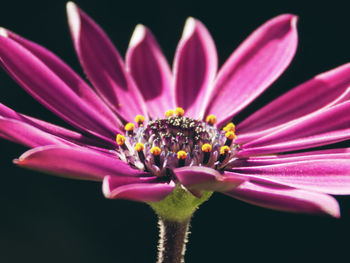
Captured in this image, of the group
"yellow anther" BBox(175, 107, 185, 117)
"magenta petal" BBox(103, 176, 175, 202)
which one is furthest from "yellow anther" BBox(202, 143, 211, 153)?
"magenta petal" BBox(103, 176, 175, 202)

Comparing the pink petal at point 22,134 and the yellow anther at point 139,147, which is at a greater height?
the yellow anther at point 139,147

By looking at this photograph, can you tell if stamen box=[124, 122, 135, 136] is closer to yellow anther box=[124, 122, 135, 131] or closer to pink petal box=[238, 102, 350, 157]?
yellow anther box=[124, 122, 135, 131]

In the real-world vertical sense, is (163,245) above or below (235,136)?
below

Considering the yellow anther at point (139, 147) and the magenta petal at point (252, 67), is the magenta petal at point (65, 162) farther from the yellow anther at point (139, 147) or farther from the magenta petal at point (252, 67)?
the magenta petal at point (252, 67)

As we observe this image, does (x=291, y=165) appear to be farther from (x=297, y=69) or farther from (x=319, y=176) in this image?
(x=297, y=69)

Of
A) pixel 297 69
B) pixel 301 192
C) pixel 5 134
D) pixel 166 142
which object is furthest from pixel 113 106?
pixel 297 69

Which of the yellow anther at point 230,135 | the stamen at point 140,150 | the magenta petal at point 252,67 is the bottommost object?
the stamen at point 140,150

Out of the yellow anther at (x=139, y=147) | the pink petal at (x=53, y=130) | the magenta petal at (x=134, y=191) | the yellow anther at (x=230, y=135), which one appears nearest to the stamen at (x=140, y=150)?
the yellow anther at (x=139, y=147)
